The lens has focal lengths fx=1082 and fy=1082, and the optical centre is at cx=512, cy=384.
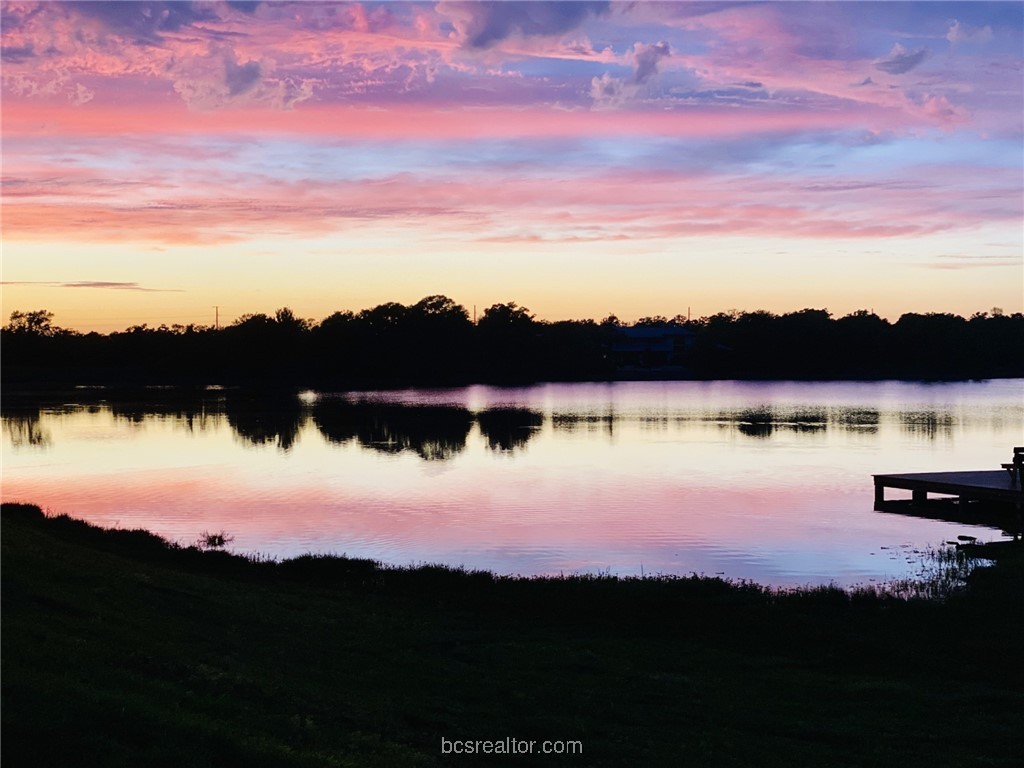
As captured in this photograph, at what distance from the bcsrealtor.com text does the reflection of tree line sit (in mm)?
41972

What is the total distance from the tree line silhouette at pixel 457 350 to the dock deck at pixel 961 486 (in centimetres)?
11410

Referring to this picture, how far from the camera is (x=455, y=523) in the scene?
32531 millimetres

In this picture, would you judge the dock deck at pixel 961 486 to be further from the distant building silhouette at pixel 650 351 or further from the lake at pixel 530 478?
the distant building silhouette at pixel 650 351

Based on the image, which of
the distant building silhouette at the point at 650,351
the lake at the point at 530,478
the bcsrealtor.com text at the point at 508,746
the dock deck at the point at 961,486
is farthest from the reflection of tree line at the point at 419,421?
the distant building silhouette at the point at 650,351

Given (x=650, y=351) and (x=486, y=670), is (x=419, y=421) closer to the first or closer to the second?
(x=486, y=670)

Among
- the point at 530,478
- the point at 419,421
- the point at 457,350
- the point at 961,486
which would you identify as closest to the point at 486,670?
the point at 961,486

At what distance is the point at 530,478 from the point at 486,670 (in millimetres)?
30145

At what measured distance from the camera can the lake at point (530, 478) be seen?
28.2 metres

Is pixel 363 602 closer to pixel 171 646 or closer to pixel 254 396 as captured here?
pixel 171 646

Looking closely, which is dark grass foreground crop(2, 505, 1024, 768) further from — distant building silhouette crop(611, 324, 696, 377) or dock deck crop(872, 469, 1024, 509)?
distant building silhouette crop(611, 324, 696, 377)

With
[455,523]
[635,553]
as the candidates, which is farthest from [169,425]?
[635,553]

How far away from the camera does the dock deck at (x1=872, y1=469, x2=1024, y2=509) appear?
106ft

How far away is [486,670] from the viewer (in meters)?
14.4

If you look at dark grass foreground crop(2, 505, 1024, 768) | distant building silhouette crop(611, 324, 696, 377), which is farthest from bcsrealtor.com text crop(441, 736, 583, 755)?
distant building silhouette crop(611, 324, 696, 377)
